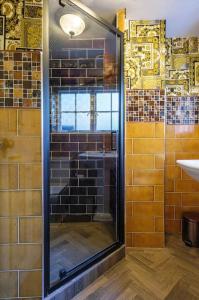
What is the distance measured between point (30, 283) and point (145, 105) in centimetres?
163

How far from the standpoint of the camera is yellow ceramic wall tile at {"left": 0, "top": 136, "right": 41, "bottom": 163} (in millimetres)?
1325

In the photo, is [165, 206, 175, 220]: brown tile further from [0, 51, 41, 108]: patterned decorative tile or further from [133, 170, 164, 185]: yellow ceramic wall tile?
[0, 51, 41, 108]: patterned decorative tile

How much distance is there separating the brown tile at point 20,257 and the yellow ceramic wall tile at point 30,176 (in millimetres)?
351

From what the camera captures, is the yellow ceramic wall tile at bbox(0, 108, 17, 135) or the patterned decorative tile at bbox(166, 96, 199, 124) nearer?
the yellow ceramic wall tile at bbox(0, 108, 17, 135)

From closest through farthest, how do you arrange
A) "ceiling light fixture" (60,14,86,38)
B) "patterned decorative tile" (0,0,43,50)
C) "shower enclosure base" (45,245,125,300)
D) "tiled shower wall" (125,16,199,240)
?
"patterned decorative tile" (0,0,43,50) < "shower enclosure base" (45,245,125,300) < "ceiling light fixture" (60,14,86,38) < "tiled shower wall" (125,16,199,240)

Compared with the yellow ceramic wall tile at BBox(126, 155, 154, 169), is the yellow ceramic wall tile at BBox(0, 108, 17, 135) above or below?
above

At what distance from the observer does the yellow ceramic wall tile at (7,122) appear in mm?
1316

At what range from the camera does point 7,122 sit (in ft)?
4.33

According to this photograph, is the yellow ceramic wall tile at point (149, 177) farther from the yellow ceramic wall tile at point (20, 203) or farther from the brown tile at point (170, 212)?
the yellow ceramic wall tile at point (20, 203)

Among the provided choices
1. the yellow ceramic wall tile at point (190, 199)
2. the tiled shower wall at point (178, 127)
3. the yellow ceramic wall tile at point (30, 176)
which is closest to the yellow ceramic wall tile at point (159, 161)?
the tiled shower wall at point (178, 127)

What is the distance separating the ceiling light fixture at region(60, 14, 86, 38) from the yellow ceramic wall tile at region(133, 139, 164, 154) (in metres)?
1.10

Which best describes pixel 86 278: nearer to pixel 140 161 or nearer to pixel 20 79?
pixel 140 161

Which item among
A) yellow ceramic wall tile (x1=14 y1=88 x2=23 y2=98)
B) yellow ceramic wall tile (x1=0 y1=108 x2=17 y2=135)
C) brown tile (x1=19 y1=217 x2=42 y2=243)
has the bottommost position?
brown tile (x1=19 y1=217 x2=42 y2=243)

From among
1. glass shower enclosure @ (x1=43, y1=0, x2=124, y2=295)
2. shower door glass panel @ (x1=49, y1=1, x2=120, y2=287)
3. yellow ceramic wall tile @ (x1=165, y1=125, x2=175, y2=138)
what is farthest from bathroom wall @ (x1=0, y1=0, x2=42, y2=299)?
yellow ceramic wall tile @ (x1=165, y1=125, x2=175, y2=138)
